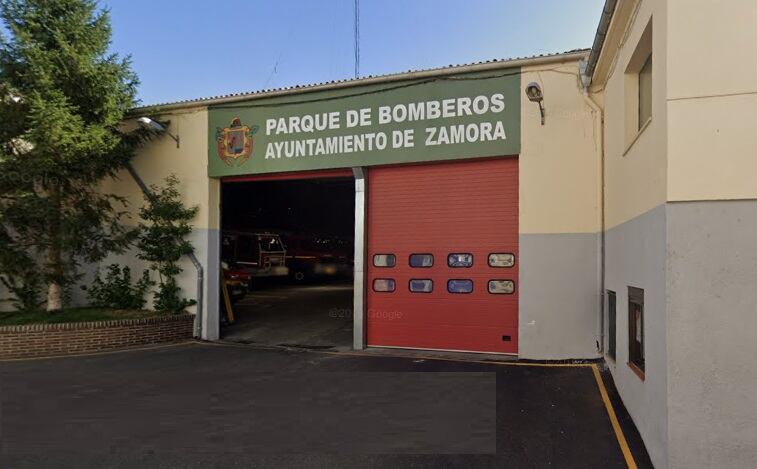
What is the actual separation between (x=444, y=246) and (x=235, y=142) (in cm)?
506

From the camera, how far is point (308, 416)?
6.11 meters

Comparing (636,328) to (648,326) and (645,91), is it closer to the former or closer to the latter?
(648,326)

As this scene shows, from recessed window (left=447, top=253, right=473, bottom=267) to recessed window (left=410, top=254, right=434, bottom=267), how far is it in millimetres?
354

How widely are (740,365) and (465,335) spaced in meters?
5.68

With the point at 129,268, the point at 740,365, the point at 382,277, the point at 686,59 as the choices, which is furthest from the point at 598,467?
the point at 129,268

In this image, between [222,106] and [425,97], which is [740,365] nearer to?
[425,97]

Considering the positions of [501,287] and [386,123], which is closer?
[501,287]

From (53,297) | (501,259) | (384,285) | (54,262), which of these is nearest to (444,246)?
(501,259)

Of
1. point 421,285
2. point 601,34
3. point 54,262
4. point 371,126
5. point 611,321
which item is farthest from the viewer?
point 54,262

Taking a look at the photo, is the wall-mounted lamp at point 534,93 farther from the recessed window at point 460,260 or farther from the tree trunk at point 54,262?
the tree trunk at point 54,262

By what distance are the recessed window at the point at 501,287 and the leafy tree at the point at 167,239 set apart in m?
6.45

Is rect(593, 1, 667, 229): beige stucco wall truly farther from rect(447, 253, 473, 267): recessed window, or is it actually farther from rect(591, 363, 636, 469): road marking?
rect(447, 253, 473, 267): recessed window

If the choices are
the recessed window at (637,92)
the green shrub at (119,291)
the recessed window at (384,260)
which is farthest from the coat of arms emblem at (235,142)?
the recessed window at (637,92)

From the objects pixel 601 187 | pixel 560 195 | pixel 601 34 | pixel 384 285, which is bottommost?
pixel 384 285
